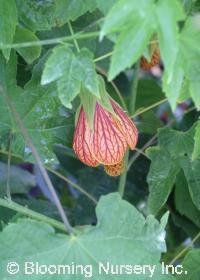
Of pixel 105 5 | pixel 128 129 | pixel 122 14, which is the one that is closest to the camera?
pixel 122 14

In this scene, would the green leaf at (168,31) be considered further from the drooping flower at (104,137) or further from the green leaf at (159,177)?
the green leaf at (159,177)

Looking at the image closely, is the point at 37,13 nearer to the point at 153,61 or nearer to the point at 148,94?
the point at 153,61

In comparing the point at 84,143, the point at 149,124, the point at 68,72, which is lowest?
the point at 149,124

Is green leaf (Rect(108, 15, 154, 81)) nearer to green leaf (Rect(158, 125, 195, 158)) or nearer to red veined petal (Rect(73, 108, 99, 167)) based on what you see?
red veined petal (Rect(73, 108, 99, 167))

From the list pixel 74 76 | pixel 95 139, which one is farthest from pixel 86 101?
pixel 74 76

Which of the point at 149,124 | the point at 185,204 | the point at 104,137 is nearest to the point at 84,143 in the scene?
the point at 104,137

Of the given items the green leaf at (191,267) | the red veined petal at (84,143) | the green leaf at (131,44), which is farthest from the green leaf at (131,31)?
the green leaf at (191,267)

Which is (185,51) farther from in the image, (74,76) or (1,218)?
(1,218)
